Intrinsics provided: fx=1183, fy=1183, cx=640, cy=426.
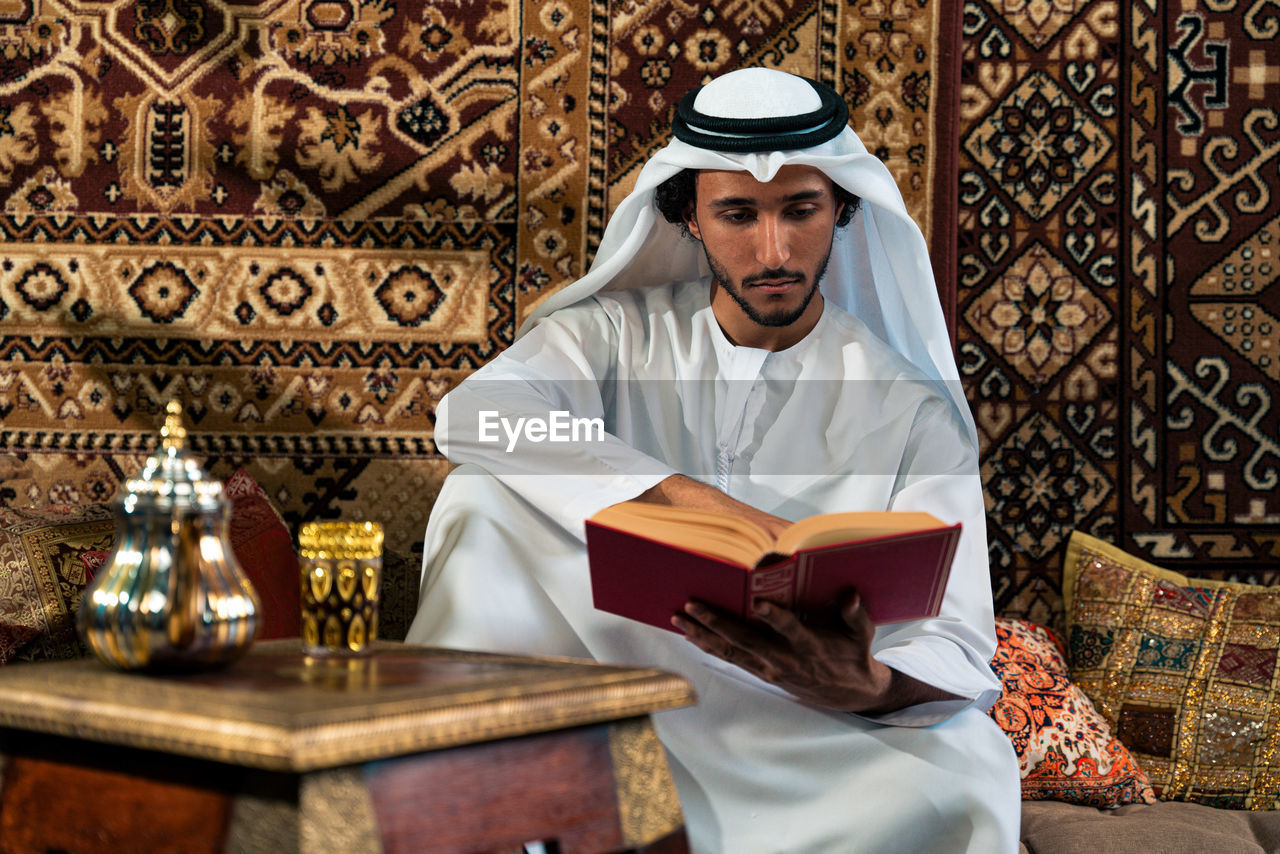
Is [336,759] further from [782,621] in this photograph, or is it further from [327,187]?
[327,187]

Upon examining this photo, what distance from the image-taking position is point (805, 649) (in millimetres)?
1899

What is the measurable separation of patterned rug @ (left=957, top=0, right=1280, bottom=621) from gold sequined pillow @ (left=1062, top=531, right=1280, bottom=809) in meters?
0.32

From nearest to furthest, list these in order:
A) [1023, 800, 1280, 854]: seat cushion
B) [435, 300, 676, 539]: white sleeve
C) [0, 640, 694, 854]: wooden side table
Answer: [0, 640, 694, 854]: wooden side table
[435, 300, 676, 539]: white sleeve
[1023, 800, 1280, 854]: seat cushion

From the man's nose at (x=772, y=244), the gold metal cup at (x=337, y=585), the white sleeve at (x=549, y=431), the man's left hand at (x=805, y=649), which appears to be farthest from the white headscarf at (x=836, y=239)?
the gold metal cup at (x=337, y=585)

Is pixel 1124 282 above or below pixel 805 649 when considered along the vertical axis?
above

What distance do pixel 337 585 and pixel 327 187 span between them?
2.34 metres

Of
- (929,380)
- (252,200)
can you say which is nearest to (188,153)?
(252,200)

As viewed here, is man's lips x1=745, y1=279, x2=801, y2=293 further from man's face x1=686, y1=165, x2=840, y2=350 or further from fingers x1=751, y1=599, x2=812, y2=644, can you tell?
fingers x1=751, y1=599, x2=812, y2=644

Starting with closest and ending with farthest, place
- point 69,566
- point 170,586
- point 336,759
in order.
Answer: point 336,759 → point 170,586 → point 69,566

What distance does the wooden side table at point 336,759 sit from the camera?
121 cm

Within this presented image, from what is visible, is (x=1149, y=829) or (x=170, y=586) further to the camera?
(x=1149, y=829)

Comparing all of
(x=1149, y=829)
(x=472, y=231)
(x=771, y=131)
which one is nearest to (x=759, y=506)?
(x=771, y=131)

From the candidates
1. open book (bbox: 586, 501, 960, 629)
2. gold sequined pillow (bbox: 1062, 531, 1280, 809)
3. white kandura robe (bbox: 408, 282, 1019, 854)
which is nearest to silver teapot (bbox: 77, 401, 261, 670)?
open book (bbox: 586, 501, 960, 629)

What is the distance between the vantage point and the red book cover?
1.63 m
